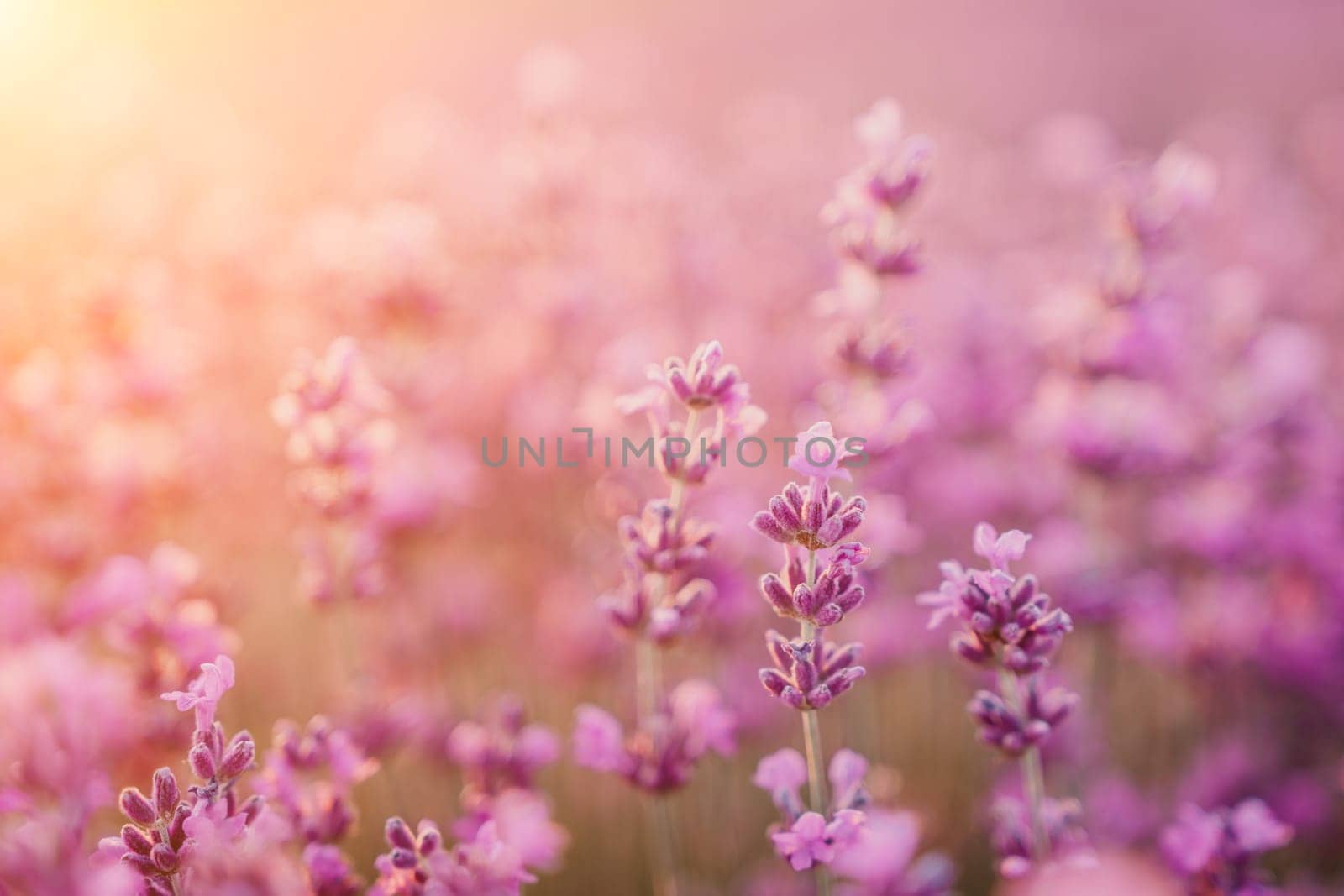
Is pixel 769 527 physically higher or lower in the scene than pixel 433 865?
higher

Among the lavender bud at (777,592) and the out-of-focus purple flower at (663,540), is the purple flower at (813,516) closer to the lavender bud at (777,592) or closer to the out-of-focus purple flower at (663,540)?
the lavender bud at (777,592)

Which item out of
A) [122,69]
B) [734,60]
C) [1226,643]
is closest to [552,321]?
[1226,643]

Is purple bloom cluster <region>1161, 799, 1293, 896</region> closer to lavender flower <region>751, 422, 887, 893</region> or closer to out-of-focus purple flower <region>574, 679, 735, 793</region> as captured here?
lavender flower <region>751, 422, 887, 893</region>

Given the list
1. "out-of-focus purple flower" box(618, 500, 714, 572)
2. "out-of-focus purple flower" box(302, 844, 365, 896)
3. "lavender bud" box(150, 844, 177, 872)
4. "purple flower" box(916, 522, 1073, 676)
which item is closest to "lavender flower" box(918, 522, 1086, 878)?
"purple flower" box(916, 522, 1073, 676)

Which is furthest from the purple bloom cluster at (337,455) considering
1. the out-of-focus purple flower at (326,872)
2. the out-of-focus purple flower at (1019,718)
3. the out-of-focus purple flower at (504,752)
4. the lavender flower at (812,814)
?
the out-of-focus purple flower at (1019,718)

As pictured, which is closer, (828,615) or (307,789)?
(828,615)

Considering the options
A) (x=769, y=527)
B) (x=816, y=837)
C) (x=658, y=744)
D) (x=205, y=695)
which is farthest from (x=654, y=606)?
(x=205, y=695)

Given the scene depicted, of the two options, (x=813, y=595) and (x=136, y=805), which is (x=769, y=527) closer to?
(x=813, y=595)

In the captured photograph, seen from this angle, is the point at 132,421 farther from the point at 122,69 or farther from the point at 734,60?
the point at 734,60

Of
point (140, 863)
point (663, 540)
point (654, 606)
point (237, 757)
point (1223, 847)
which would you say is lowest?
point (1223, 847)

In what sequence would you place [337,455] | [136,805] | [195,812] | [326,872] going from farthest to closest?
[337,455] → [326,872] → [136,805] → [195,812]
